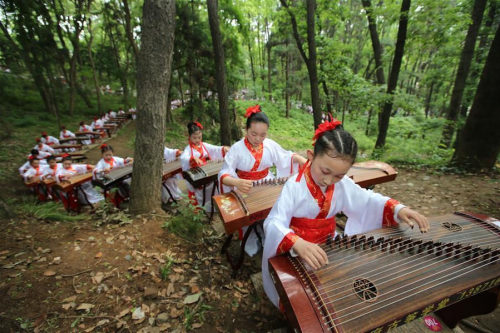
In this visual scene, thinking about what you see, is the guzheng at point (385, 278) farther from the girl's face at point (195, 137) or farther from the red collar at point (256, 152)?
the girl's face at point (195, 137)

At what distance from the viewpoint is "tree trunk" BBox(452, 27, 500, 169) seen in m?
4.38

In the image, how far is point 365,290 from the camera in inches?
52.0

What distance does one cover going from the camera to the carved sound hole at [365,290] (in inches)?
50.9

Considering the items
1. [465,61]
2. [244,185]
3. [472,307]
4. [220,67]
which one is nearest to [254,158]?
[244,185]

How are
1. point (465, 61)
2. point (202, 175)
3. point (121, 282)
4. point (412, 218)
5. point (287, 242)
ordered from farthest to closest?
point (465, 61) → point (202, 175) → point (121, 282) → point (412, 218) → point (287, 242)

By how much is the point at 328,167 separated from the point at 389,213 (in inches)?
31.1

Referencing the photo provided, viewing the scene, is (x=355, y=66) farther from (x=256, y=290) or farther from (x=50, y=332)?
(x=50, y=332)

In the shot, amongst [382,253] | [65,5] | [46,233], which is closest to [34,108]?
[65,5]

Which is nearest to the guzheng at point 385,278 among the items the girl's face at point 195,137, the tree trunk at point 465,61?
the girl's face at point 195,137

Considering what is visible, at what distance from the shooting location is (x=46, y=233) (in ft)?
9.52

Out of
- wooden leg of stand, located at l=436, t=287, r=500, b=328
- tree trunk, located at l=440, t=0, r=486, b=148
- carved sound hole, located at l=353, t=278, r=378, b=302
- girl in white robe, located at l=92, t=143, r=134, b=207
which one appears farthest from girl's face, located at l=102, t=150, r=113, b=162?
tree trunk, located at l=440, t=0, r=486, b=148

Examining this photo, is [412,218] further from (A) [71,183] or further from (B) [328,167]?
(A) [71,183]

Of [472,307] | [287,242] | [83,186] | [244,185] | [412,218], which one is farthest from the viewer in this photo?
[83,186]

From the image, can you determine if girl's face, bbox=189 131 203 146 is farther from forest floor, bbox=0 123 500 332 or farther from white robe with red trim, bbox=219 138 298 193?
forest floor, bbox=0 123 500 332
